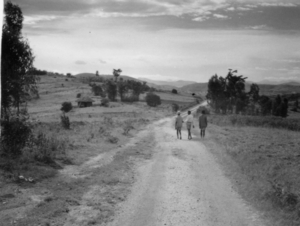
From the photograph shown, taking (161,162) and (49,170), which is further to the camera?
(161,162)

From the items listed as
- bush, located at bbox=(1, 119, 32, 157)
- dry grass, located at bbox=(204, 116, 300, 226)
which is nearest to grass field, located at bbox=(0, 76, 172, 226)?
bush, located at bbox=(1, 119, 32, 157)

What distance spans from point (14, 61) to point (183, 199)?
9.99 meters

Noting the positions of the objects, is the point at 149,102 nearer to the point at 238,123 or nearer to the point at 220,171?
the point at 238,123

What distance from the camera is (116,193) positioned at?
8148mm

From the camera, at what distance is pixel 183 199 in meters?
7.57

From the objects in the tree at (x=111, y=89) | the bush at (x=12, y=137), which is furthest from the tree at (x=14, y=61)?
the tree at (x=111, y=89)

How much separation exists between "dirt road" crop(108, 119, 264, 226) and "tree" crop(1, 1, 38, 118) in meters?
6.86

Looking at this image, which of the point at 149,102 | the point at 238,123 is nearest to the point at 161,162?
the point at 238,123

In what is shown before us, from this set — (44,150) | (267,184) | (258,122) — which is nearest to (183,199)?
(267,184)

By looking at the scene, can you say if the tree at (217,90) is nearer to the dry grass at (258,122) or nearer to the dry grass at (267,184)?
the dry grass at (258,122)

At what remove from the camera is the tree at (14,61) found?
11.4 metres

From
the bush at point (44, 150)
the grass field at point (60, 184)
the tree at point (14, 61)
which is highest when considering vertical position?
the tree at point (14, 61)

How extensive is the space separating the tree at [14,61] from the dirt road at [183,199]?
6856mm

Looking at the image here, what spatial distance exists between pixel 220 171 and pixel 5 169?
27.8 ft
